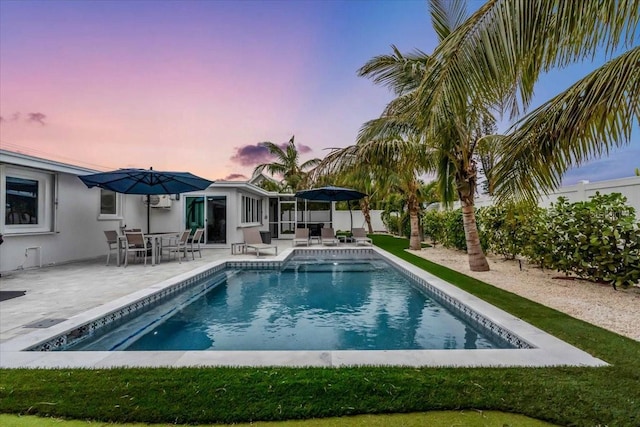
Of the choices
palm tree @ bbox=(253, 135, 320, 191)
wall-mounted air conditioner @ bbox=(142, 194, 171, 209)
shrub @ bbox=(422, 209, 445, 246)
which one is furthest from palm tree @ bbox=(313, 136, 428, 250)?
palm tree @ bbox=(253, 135, 320, 191)

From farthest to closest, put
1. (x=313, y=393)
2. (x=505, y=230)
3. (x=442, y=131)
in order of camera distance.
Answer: (x=505, y=230), (x=442, y=131), (x=313, y=393)

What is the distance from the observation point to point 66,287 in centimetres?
693

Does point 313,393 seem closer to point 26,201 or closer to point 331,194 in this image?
point 26,201

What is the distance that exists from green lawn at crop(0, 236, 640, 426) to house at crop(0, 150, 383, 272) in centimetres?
799

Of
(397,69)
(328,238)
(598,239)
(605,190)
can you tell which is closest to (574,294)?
(598,239)

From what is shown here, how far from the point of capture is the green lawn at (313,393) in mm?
2602

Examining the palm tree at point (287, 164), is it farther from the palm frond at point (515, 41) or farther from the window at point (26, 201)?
the palm frond at point (515, 41)

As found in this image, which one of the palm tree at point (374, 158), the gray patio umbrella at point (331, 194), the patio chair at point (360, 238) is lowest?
the patio chair at point (360, 238)

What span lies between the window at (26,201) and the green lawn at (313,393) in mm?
7941

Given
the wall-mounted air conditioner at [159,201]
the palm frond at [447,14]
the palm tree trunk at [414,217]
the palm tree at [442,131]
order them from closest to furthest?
the palm frond at [447,14] < the palm tree at [442,131] < the palm tree trunk at [414,217] < the wall-mounted air conditioner at [159,201]

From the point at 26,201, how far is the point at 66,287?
439 cm

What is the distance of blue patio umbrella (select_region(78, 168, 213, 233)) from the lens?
9.58 meters

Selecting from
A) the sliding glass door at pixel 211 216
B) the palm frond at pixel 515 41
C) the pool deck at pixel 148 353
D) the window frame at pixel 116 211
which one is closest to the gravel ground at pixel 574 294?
the pool deck at pixel 148 353

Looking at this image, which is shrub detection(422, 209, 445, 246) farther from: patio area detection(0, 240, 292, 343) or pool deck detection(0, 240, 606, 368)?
patio area detection(0, 240, 292, 343)
